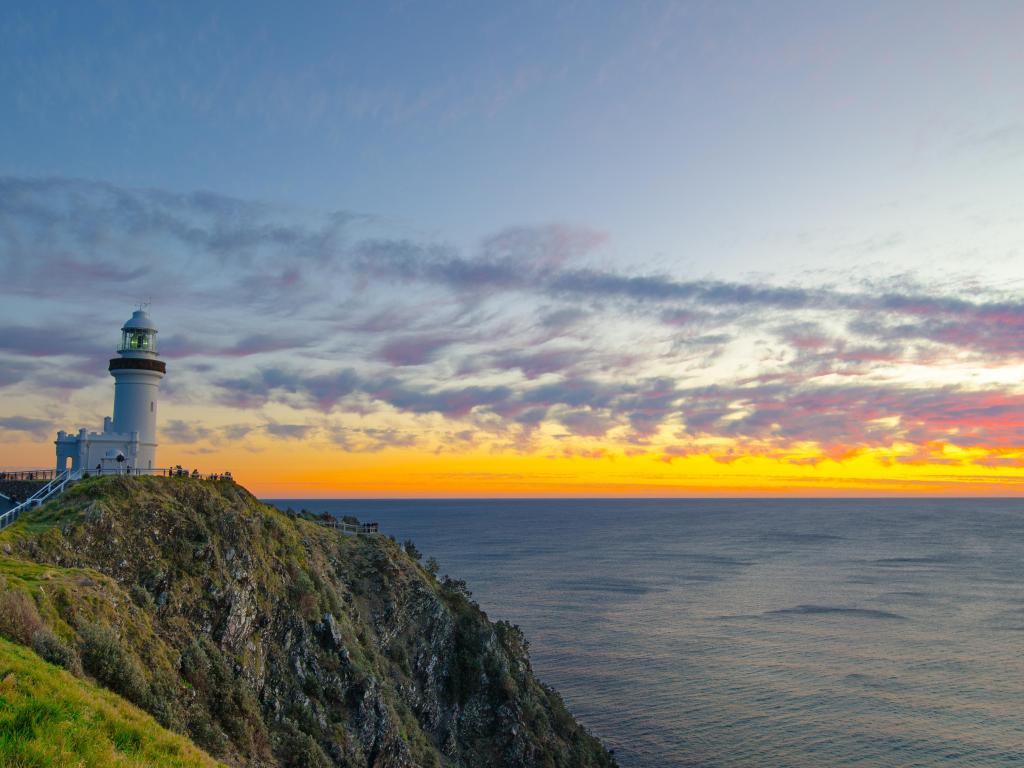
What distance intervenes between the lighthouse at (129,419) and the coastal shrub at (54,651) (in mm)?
33357

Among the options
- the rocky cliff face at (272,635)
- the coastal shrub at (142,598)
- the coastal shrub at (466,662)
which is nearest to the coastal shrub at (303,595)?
the rocky cliff face at (272,635)

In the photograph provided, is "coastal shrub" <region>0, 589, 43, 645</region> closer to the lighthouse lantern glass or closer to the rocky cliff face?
the rocky cliff face

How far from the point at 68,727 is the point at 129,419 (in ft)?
141

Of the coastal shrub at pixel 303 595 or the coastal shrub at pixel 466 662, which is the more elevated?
the coastal shrub at pixel 303 595

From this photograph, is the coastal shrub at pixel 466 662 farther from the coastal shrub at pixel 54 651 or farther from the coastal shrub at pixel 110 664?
the coastal shrub at pixel 54 651

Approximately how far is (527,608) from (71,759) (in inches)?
3772

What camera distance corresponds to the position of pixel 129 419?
5238cm

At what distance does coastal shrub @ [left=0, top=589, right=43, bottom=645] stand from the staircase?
1676 cm

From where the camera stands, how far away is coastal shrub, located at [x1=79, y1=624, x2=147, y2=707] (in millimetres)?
20469

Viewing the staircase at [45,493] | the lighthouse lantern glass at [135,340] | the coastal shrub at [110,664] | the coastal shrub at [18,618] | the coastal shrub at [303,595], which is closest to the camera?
the coastal shrub at [18,618]

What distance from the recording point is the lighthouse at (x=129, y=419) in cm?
4938

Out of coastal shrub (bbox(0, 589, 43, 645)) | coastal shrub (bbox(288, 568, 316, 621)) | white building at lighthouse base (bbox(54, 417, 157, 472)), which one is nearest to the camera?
coastal shrub (bbox(0, 589, 43, 645))

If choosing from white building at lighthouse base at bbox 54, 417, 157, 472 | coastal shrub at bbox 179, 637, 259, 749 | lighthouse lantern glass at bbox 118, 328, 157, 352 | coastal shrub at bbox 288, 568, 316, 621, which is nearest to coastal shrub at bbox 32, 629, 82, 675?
coastal shrub at bbox 179, 637, 259, 749

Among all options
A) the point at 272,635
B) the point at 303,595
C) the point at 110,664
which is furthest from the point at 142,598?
the point at 303,595
